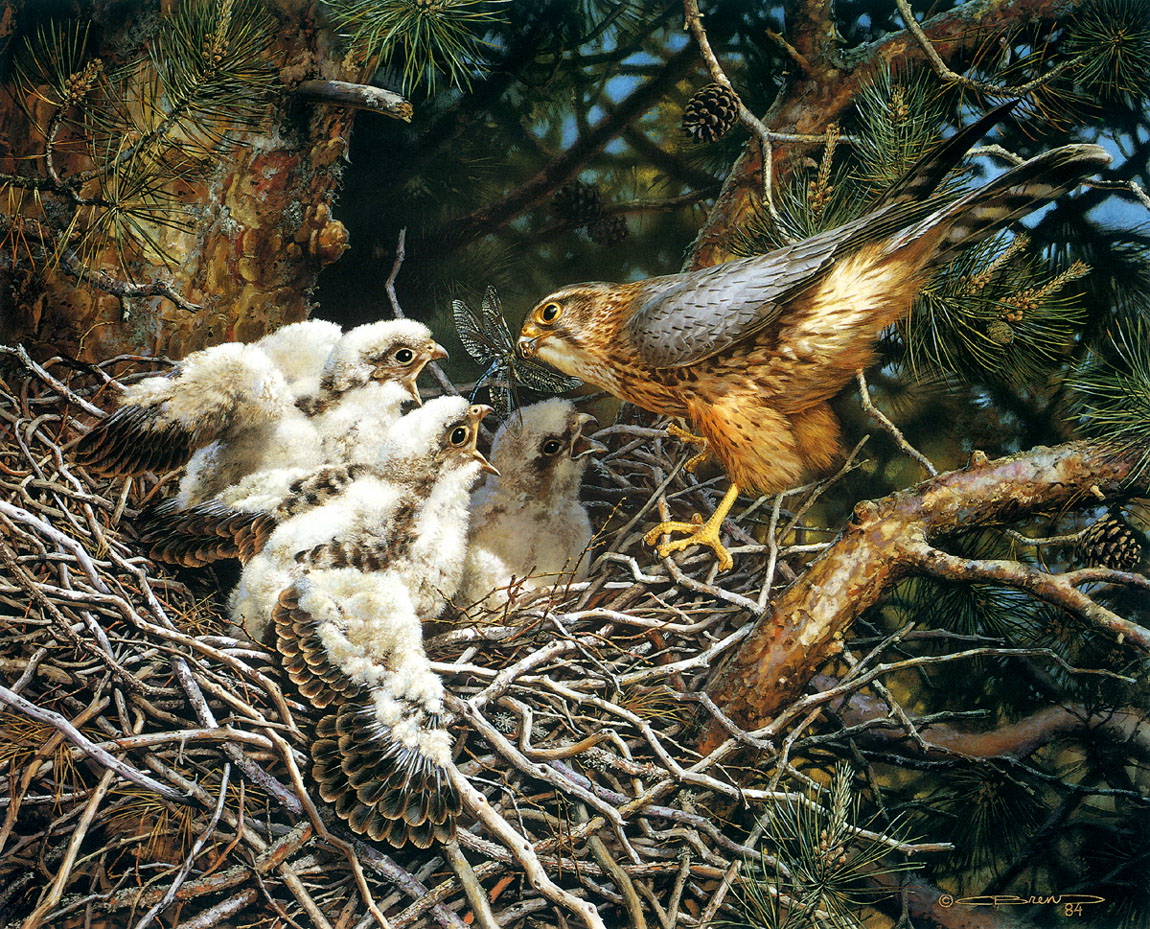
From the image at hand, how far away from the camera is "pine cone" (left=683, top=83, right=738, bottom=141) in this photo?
4.71 ft

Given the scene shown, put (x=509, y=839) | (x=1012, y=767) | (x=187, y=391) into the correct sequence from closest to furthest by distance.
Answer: (x=509, y=839), (x=1012, y=767), (x=187, y=391)

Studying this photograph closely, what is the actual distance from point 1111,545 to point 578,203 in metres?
1.09

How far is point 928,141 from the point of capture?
1.39 m

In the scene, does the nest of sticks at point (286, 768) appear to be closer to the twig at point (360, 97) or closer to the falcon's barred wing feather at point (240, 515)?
the falcon's barred wing feather at point (240, 515)

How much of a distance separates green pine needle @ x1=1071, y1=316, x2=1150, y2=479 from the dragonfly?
34.7 inches

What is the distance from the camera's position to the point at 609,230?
1.47 m

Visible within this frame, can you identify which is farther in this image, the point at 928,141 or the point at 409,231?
the point at 409,231

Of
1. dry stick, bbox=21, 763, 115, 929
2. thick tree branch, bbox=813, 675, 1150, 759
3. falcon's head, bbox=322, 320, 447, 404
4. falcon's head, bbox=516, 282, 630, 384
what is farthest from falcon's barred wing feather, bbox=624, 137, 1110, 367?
dry stick, bbox=21, 763, 115, 929

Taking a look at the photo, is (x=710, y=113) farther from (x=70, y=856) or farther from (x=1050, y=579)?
(x=70, y=856)

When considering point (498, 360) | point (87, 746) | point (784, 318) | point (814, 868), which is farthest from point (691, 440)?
Answer: point (87, 746)

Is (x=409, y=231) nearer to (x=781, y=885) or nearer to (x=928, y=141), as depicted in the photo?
(x=928, y=141)

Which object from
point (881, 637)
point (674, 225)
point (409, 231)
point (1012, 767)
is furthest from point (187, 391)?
point (1012, 767)

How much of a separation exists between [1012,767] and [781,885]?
0.43 meters
